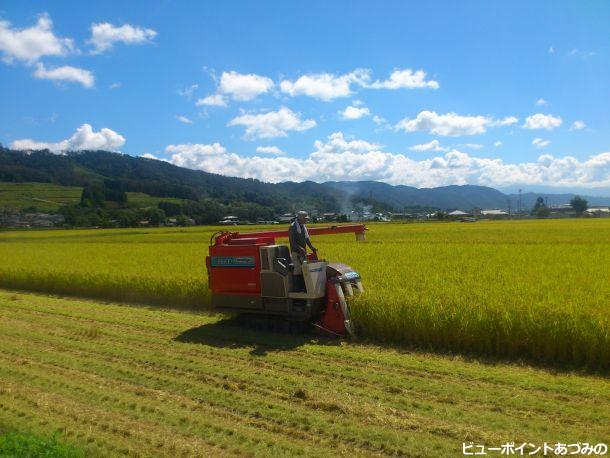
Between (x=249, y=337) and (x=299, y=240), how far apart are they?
6.88ft

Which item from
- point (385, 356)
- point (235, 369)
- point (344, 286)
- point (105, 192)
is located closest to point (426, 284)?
point (344, 286)

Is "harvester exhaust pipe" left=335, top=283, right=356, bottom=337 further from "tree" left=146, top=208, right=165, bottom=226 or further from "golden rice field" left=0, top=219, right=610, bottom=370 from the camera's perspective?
"tree" left=146, top=208, right=165, bottom=226

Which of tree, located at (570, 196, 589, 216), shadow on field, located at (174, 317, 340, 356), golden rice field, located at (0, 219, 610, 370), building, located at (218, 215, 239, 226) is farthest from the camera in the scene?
tree, located at (570, 196, 589, 216)

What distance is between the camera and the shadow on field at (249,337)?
359 inches

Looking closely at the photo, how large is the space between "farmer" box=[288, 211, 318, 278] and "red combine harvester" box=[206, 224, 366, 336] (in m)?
0.16

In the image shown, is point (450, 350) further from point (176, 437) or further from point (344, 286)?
point (176, 437)

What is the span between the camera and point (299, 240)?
953cm

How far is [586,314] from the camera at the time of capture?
7.52 m

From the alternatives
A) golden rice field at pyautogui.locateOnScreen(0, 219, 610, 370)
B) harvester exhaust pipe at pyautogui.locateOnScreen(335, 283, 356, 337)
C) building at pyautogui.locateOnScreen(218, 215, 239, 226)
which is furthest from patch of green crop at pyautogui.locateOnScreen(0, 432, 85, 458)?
building at pyautogui.locateOnScreen(218, 215, 239, 226)

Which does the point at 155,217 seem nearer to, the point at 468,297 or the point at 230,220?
the point at 230,220

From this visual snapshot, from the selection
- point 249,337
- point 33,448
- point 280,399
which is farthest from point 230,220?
point 33,448

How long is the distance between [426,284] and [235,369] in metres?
4.70

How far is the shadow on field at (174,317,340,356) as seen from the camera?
359 inches

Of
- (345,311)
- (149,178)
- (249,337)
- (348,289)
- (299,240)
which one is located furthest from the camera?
(149,178)
